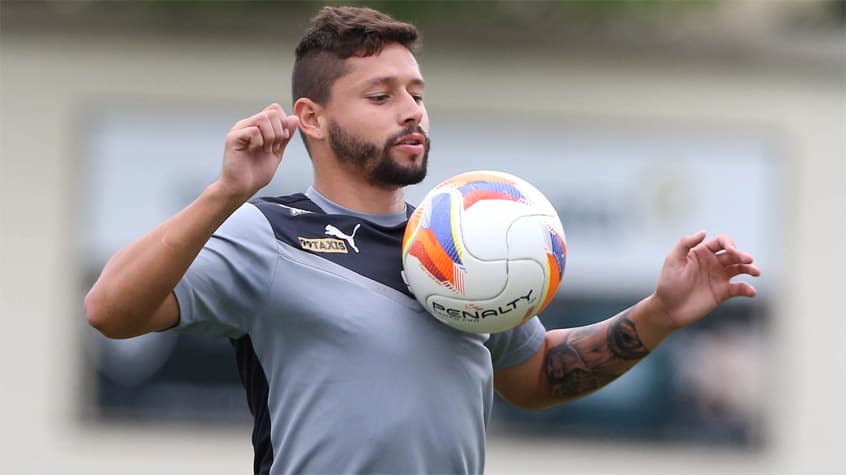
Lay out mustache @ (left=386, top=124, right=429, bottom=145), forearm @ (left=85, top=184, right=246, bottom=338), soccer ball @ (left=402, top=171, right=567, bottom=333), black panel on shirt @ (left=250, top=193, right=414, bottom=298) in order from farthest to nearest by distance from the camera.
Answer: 1. mustache @ (left=386, top=124, right=429, bottom=145)
2. black panel on shirt @ (left=250, top=193, right=414, bottom=298)
3. soccer ball @ (left=402, top=171, right=567, bottom=333)
4. forearm @ (left=85, top=184, right=246, bottom=338)

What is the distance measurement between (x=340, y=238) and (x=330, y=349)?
38cm

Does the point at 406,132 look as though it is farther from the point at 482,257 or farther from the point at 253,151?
the point at 253,151

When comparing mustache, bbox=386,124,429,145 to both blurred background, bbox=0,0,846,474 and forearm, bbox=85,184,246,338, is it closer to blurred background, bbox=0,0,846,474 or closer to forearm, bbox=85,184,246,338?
forearm, bbox=85,184,246,338

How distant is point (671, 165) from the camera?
13.7 metres

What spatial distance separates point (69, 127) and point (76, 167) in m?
0.40

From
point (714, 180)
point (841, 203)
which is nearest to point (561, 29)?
point (714, 180)

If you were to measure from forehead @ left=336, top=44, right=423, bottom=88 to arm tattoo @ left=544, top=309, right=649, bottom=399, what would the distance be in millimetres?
1101

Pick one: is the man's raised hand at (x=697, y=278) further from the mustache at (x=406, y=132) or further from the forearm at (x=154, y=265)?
the forearm at (x=154, y=265)

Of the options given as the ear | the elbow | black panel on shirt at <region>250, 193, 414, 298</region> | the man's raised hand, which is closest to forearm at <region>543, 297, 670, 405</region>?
the man's raised hand

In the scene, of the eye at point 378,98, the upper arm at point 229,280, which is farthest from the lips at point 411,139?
the upper arm at point 229,280

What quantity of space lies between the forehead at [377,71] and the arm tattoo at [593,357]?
110 cm

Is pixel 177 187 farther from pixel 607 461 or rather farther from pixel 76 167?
pixel 607 461

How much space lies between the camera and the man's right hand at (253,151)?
360 cm

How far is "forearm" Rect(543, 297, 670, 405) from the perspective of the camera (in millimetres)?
4551
